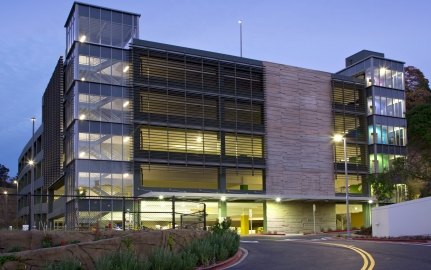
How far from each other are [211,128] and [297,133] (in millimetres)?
11172

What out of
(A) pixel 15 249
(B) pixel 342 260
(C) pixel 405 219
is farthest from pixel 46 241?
(C) pixel 405 219

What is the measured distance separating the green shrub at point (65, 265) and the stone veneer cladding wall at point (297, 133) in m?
49.2

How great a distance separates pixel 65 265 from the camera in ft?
54.4

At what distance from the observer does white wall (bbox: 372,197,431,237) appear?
35.5 metres

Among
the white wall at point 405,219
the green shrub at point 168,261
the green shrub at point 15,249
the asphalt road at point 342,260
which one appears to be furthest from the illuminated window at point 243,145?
the green shrub at point 168,261

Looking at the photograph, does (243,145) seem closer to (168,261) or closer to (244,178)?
(244,178)

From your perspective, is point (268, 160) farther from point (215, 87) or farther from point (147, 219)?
point (147, 219)

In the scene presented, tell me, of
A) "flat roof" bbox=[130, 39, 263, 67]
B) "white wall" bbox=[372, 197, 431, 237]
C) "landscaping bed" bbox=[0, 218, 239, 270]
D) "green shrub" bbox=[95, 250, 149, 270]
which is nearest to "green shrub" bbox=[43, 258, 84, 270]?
"landscaping bed" bbox=[0, 218, 239, 270]

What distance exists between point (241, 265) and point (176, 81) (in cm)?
4253

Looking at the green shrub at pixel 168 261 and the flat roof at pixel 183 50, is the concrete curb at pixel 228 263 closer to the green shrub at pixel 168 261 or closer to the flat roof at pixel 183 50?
the green shrub at pixel 168 261

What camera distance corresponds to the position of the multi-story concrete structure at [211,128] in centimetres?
5725

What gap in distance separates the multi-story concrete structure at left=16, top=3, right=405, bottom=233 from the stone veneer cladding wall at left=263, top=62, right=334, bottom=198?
13cm

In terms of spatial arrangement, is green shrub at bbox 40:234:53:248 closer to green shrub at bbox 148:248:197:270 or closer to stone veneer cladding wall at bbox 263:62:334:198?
green shrub at bbox 148:248:197:270

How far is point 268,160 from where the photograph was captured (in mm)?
66312
